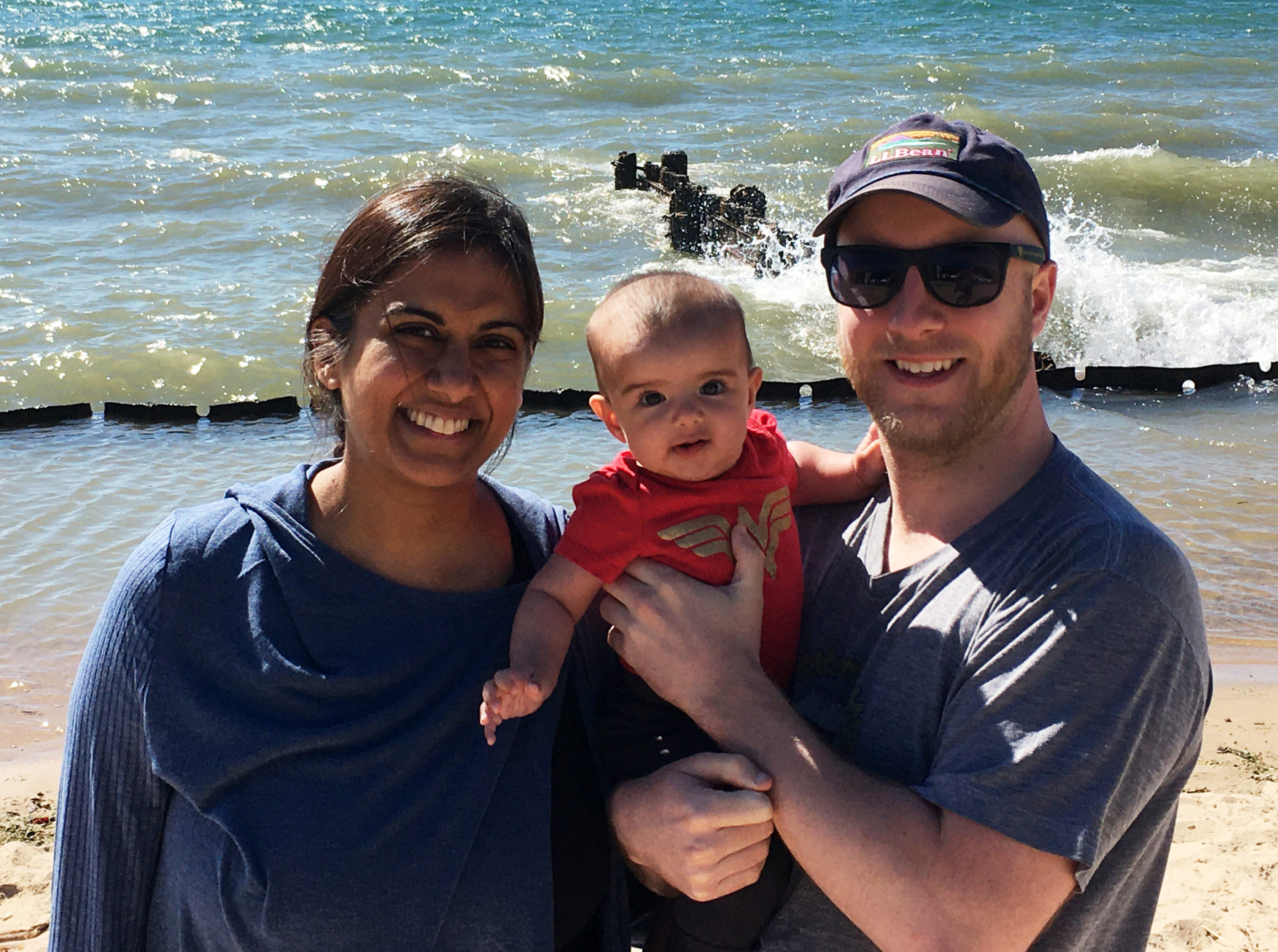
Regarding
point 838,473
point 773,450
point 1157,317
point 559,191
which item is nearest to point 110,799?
point 773,450

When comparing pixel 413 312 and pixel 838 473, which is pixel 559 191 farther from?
pixel 413 312

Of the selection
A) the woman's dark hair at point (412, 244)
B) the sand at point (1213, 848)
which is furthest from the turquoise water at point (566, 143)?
the sand at point (1213, 848)

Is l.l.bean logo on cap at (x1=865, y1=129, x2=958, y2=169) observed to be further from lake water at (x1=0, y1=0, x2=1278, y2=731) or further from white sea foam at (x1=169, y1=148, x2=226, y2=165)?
white sea foam at (x1=169, y1=148, x2=226, y2=165)

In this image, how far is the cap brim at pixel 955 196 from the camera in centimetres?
269

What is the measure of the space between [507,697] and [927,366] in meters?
1.14

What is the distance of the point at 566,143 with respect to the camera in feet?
66.1

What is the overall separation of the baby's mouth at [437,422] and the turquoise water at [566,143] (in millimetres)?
817

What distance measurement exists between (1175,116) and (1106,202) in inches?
250

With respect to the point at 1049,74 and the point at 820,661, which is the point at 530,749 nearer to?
the point at 820,661

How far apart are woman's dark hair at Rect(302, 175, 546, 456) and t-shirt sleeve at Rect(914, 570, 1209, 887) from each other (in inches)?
51.4

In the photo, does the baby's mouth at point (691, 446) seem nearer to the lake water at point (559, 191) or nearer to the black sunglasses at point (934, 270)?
the black sunglasses at point (934, 270)

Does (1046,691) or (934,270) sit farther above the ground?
(934,270)

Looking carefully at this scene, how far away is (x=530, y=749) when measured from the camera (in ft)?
9.05

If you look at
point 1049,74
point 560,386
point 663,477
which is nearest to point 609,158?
point 560,386
